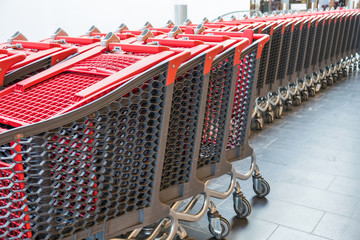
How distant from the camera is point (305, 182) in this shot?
3518 mm

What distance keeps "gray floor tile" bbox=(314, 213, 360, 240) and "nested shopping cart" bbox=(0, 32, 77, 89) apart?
184cm

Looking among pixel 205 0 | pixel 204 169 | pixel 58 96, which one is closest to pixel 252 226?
pixel 204 169

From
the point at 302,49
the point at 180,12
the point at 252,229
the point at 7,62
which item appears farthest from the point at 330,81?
the point at 7,62

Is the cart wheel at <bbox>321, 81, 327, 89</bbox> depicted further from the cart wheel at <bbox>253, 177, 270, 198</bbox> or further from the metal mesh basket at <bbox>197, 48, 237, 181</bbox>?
the metal mesh basket at <bbox>197, 48, 237, 181</bbox>

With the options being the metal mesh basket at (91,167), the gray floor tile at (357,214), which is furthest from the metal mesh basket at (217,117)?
the gray floor tile at (357,214)

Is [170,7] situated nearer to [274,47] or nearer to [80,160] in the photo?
[274,47]

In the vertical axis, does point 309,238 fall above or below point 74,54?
below

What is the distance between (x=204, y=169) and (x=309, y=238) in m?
0.84

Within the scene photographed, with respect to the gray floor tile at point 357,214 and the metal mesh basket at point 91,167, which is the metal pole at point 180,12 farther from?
the metal mesh basket at point 91,167

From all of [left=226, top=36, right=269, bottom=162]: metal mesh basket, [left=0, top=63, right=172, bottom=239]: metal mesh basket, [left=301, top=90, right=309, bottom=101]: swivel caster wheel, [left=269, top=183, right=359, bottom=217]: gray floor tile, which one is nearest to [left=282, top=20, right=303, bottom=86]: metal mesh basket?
[left=301, top=90, right=309, bottom=101]: swivel caster wheel

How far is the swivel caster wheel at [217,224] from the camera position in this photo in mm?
2662

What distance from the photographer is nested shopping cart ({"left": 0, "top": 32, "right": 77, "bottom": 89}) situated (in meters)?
2.06

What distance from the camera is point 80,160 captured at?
1639 millimetres

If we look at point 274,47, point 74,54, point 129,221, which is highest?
point 74,54
